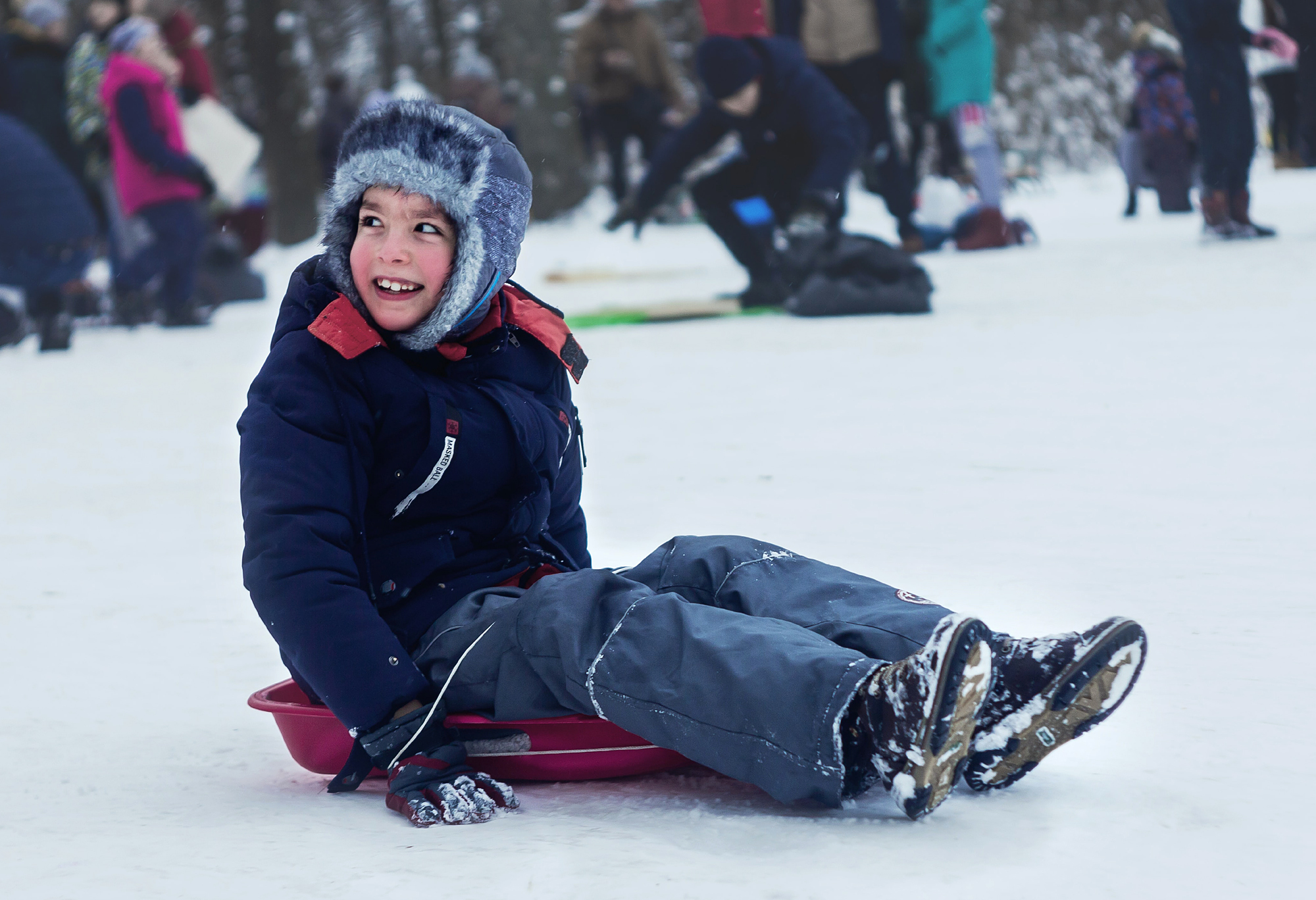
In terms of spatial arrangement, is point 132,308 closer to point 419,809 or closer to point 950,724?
point 419,809

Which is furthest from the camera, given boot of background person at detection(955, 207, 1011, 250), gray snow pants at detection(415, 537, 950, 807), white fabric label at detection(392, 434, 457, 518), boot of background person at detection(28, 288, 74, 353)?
boot of background person at detection(955, 207, 1011, 250)

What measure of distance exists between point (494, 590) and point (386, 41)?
1721 centimetres

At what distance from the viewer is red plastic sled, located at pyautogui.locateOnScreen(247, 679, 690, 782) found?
67.2 inches

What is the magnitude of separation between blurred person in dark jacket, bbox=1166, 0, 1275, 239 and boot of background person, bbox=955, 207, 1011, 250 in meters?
1.95

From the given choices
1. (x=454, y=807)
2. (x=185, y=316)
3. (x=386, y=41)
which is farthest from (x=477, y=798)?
(x=386, y=41)

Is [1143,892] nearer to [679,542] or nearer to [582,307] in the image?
[679,542]

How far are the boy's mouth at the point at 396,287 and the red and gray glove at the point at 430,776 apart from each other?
495 millimetres

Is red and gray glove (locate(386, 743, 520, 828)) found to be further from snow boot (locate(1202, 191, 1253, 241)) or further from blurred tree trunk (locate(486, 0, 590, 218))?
blurred tree trunk (locate(486, 0, 590, 218))

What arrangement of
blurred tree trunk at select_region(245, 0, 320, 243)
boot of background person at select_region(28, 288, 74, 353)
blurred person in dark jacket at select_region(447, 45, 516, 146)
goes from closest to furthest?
boot of background person at select_region(28, 288, 74, 353), blurred person in dark jacket at select_region(447, 45, 516, 146), blurred tree trunk at select_region(245, 0, 320, 243)

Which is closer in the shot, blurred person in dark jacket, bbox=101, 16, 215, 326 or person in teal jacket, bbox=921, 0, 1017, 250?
blurred person in dark jacket, bbox=101, 16, 215, 326

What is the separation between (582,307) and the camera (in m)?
7.39

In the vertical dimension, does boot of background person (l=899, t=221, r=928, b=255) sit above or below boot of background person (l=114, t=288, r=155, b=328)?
above

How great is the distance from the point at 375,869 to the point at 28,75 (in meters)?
7.06

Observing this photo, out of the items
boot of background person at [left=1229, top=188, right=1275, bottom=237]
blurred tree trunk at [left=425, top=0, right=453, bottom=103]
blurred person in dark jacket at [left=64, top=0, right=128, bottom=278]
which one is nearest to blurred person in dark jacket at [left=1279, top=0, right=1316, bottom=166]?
boot of background person at [left=1229, top=188, right=1275, bottom=237]
